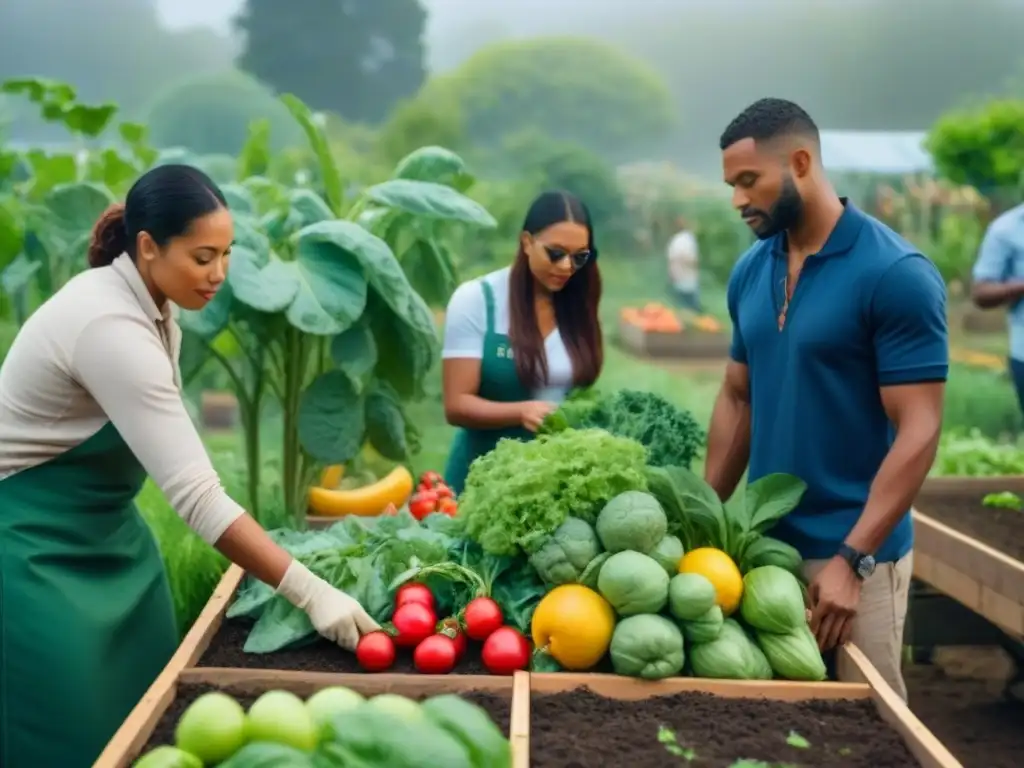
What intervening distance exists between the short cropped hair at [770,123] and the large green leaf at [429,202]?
1259mm

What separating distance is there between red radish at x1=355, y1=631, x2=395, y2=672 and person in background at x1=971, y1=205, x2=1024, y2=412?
11.9 feet

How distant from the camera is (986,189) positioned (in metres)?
11.8

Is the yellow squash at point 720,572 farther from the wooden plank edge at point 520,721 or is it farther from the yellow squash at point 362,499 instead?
the yellow squash at point 362,499

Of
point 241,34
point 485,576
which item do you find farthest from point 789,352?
point 241,34

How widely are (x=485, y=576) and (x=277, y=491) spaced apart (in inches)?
67.8

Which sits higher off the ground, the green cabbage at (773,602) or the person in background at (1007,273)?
the person in background at (1007,273)

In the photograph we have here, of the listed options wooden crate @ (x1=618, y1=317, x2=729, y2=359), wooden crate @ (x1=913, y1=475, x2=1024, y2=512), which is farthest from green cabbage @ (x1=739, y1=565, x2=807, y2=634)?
wooden crate @ (x1=618, y1=317, x2=729, y2=359)

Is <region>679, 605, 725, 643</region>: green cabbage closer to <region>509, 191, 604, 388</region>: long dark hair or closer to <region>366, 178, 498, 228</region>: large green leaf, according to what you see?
<region>509, 191, 604, 388</region>: long dark hair

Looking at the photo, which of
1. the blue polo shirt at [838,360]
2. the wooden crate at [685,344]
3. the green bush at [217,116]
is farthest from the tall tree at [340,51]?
the blue polo shirt at [838,360]

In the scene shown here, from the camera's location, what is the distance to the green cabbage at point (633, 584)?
6.70 ft

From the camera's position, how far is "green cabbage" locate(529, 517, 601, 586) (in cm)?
214

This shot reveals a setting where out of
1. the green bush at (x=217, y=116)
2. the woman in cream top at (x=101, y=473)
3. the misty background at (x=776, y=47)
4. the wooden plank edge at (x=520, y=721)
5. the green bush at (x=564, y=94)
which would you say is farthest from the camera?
the misty background at (x=776, y=47)

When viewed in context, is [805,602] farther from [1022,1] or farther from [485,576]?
[1022,1]

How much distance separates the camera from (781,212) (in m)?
2.25
